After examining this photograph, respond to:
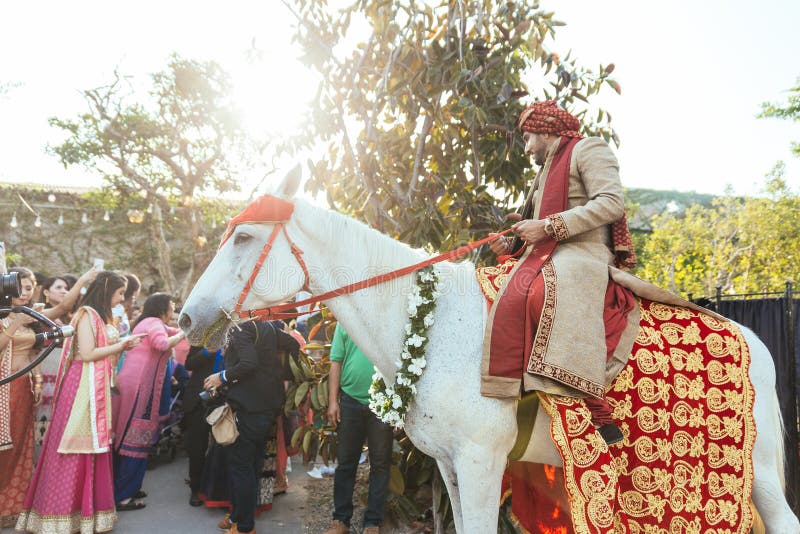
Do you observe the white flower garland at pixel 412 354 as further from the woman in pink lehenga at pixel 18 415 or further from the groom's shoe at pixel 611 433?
the woman in pink lehenga at pixel 18 415

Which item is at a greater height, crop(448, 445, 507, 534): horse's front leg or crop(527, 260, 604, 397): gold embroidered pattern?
crop(527, 260, 604, 397): gold embroidered pattern

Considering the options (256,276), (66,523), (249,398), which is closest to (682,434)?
(256,276)

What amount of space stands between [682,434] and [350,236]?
1.89 meters

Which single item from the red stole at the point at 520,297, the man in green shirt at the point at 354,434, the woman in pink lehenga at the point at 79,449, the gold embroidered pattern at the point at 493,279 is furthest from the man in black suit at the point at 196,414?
the red stole at the point at 520,297

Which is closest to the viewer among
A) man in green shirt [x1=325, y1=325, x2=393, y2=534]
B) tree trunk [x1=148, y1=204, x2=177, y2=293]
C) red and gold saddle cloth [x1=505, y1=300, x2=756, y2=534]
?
red and gold saddle cloth [x1=505, y1=300, x2=756, y2=534]

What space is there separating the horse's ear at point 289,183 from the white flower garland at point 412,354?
0.79m

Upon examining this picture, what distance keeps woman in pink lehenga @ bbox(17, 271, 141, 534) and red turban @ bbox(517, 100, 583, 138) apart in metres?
4.17

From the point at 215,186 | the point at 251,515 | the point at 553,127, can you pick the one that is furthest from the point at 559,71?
the point at 215,186

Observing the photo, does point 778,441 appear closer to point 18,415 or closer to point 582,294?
point 582,294

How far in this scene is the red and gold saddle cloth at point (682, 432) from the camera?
2471 millimetres

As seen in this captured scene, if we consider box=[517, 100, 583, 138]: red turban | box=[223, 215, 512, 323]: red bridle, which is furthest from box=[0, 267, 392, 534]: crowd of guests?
box=[517, 100, 583, 138]: red turban

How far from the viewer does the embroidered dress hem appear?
4.42 meters

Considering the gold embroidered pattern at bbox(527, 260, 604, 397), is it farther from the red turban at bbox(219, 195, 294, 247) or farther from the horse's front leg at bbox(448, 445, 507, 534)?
the red turban at bbox(219, 195, 294, 247)

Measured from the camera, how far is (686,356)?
101 inches
